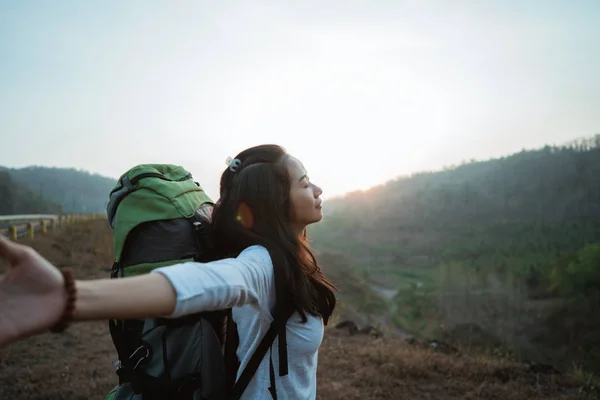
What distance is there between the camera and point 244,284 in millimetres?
1082

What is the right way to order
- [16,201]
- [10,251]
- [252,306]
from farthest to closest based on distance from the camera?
[16,201] < [252,306] < [10,251]

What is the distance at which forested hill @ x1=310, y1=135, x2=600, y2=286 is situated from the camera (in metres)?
43.9

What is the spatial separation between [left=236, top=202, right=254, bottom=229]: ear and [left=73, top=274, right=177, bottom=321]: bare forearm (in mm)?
631

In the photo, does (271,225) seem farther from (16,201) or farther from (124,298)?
(16,201)

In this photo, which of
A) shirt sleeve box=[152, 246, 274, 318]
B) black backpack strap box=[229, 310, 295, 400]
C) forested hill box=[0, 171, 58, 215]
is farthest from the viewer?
forested hill box=[0, 171, 58, 215]

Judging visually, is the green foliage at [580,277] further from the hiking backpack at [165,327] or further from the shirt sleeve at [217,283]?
the shirt sleeve at [217,283]

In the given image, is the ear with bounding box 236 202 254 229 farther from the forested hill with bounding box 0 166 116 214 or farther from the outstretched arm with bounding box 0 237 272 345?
the forested hill with bounding box 0 166 116 214

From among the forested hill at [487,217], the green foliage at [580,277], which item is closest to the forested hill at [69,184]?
the forested hill at [487,217]

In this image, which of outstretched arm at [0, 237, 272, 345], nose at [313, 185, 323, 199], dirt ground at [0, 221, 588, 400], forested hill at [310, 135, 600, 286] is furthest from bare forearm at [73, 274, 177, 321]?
forested hill at [310, 135, 600, 286]

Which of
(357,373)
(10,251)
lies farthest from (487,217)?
(10,251)

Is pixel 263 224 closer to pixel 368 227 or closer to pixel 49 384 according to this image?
pixel 49 384

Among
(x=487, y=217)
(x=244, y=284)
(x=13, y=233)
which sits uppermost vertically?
(x=244, y=284)

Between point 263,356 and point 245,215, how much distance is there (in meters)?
0.53

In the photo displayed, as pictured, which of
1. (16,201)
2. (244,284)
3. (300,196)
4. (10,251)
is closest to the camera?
(10,251)
